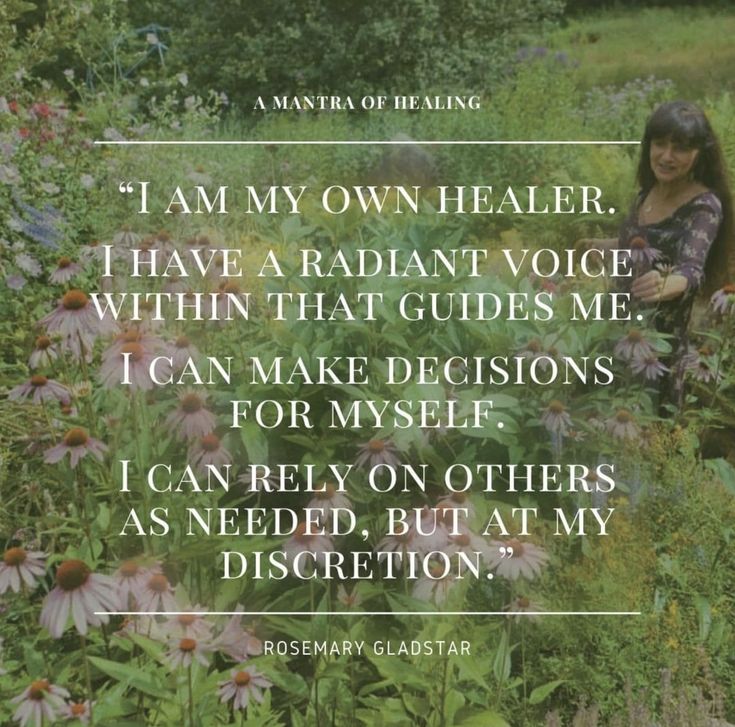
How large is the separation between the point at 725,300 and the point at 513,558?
81 centimetres

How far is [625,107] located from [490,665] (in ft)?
5.46

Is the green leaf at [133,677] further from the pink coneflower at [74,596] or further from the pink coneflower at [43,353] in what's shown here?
the pink coneflower at [43,353]

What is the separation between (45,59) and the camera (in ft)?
8.07

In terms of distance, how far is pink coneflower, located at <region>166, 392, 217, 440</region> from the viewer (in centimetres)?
175

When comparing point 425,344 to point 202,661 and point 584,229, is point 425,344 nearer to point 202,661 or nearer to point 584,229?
point 584,229

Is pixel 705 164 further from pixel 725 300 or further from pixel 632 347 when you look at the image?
pixel 632 347

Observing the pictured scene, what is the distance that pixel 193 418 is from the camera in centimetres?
176

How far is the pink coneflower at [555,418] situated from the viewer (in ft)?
6.13

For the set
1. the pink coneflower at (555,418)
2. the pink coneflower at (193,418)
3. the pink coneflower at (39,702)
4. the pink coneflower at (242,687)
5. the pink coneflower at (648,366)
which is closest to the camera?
the pink coneflower at (39,702)

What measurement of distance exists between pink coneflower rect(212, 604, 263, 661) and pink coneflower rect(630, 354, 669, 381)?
1016 mm

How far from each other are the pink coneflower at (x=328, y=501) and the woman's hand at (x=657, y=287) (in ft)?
2.70

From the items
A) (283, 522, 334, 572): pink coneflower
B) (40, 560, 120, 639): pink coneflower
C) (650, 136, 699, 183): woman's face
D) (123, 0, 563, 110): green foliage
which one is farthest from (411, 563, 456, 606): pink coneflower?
(123, 0, 563, 110): green foliage

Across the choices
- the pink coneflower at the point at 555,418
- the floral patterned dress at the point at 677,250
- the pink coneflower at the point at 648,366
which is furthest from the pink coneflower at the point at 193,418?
the floral patterned dress at the point at 677,250

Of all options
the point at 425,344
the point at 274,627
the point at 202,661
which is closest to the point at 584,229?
the point at 425,344
